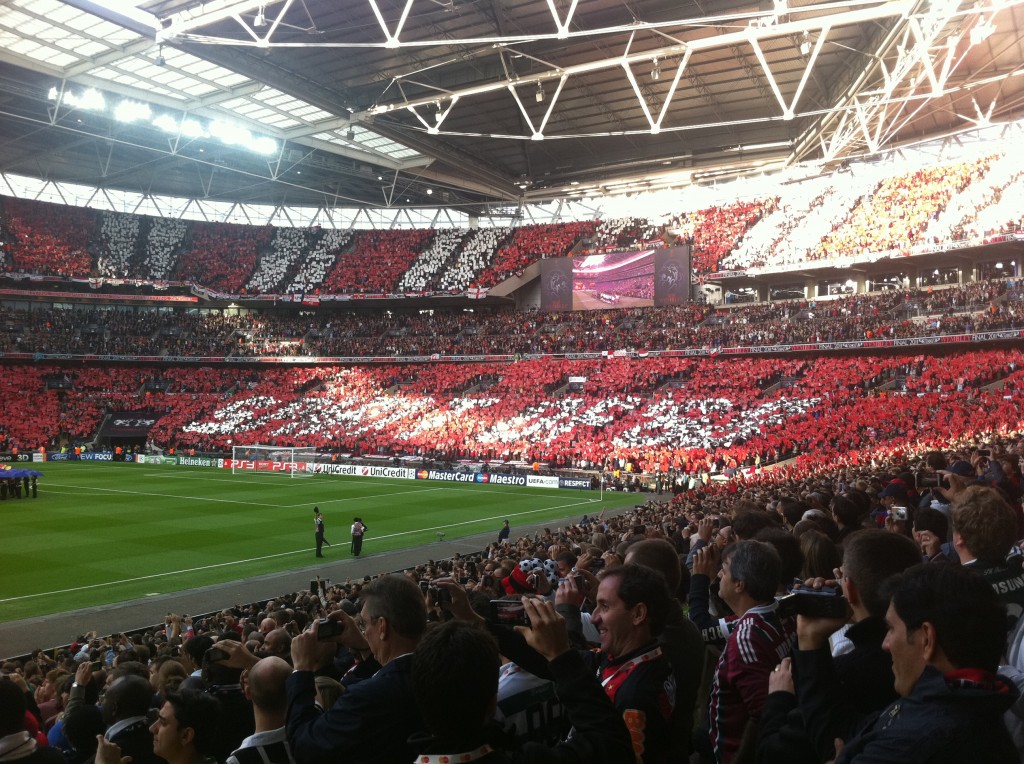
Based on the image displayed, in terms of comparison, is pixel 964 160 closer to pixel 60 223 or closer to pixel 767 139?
pixel 767 139

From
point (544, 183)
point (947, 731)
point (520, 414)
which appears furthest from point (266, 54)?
point (947, 731)

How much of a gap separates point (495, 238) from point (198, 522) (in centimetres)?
4474

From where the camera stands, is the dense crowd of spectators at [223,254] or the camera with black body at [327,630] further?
the dense crowd of spectators at [223,254]

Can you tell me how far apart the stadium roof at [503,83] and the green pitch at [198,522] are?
1679 cm

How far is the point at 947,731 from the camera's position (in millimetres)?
2410

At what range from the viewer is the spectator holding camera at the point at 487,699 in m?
2.80

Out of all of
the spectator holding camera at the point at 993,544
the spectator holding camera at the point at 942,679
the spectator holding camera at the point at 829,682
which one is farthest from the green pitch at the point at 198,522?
the spectator holding camera at the point at 942,679

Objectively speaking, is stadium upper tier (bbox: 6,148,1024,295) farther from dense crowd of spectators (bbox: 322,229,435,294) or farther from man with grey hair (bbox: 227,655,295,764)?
man with grey hair (bbox: 227,655,295,764)

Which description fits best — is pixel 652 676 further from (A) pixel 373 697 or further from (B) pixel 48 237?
(B) pixel 48 237

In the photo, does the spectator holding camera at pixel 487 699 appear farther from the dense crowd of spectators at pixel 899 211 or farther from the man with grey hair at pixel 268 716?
the dense crowd of spectators at pixel 899 211

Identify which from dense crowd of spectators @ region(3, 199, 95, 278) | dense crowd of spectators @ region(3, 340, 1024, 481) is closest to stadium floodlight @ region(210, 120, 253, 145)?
dense crowd of spectators @ region(3, 340, 1024, 481)

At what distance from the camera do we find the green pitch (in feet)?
65.1

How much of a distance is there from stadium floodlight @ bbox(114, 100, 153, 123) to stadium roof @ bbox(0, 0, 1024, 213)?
0.37 feet

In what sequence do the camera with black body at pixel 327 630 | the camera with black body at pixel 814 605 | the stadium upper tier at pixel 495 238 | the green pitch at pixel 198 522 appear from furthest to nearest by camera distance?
the stadium upper tier at pixel 495 238, the green pitch at pixel 198 522, the camera with black body at pixel 327 630, the camera with black body at pixel 814 605
